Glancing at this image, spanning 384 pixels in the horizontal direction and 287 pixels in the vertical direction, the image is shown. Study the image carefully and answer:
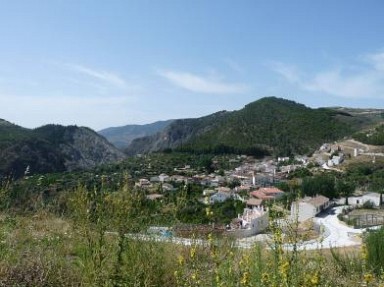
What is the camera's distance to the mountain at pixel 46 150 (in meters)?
81.3

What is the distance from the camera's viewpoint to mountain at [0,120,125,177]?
81.3 meters

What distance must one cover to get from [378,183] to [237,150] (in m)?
49.3

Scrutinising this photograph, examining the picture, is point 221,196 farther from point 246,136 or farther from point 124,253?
point 246,136

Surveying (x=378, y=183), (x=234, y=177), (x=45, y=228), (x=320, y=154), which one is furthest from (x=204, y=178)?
(x=45, y=228)

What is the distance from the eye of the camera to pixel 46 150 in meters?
101

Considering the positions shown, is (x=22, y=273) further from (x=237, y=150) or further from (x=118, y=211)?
(x=237, y=150)

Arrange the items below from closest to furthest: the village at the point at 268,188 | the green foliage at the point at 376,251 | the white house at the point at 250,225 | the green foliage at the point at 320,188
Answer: the white house at the point at 250,225, the green foliage at the point at 376,251, the village at the point at 268,188, the green foliage at the point at 320,188

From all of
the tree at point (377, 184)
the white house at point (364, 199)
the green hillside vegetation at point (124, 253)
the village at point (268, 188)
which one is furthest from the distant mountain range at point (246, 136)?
the green hillside vegetation at point (124, 253)

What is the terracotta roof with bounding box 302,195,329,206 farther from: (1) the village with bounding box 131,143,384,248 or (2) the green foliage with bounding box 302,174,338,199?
(2) the green foliage with bounding box 302,174,338,199

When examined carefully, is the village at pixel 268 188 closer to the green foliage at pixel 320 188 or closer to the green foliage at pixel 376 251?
the green foliage at pixel 320 188

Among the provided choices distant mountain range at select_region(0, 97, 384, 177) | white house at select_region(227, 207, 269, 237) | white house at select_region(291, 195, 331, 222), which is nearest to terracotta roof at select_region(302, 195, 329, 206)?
white house at select_region(291, 195, 331, 222)

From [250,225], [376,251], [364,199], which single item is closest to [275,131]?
[364,199]

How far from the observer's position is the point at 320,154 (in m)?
94.8

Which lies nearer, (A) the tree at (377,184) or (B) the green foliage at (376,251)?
(B) the green foliage at (376,251)
